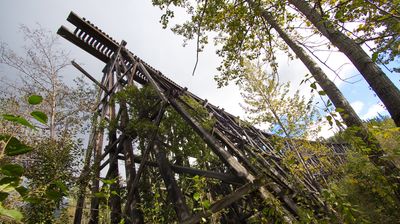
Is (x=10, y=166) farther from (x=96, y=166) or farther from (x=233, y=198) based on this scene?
(x=96, y=166)

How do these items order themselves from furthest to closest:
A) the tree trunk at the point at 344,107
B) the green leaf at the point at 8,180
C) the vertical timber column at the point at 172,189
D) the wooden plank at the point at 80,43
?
the wooden plank at the point at 80,43
the vertical timber column at the point at 172,189
the tree trunk at the point at 344,107
the green leaf at the point at 8,180

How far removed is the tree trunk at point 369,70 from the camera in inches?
95.7

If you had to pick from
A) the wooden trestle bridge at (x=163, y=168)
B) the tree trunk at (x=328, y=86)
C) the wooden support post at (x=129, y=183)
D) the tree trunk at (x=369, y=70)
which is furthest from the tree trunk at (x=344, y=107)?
the wooden support post at (x=129, y=183)

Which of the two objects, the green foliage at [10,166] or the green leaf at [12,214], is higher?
the green foliage at [10,166]

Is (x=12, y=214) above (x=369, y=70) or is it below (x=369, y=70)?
below

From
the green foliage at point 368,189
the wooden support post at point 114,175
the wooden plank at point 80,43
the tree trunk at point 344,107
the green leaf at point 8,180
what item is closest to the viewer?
the green leaf at point 8,180

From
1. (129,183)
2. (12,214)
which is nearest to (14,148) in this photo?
(12,214)

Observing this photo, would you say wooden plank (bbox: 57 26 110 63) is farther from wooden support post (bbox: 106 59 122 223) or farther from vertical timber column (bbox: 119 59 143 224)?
wooden support post (bbox: 106 59 122 223)

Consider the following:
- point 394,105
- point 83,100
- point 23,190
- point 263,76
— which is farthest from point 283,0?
point 83,100

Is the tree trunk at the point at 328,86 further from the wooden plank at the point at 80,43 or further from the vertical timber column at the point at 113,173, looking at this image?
the wooden plank at the point at 80,43

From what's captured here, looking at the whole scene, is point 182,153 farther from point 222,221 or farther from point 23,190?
point 23,190

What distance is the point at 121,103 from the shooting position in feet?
17.1

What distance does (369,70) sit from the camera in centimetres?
270

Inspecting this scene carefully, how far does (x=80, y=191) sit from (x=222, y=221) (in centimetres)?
333
